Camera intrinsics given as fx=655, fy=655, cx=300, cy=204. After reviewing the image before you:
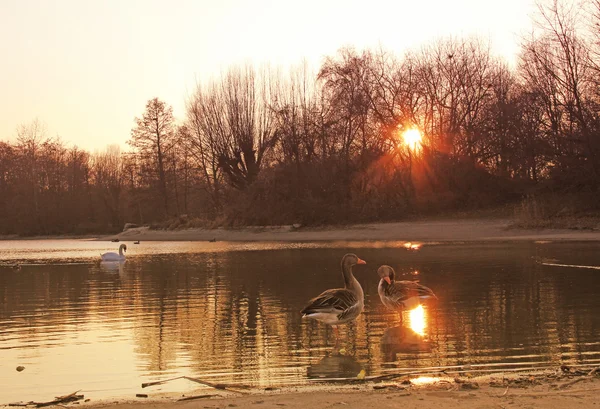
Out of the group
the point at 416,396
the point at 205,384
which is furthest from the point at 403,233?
the point at 416,396

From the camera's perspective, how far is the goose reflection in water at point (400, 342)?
10047 millimetres

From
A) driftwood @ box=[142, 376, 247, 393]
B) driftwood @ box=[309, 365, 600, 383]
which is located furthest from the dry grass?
driftwood @ box=[142, 376, 247, 393]

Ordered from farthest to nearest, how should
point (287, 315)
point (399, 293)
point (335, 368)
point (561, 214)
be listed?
point (561, 214), point (287, 315), point (399, 293), point (335, 368)

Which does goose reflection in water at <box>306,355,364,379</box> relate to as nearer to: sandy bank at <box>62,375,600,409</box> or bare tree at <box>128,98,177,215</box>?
sandy bank at <box>62,375,600,409</box>

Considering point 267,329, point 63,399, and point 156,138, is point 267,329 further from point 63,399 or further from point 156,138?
point 156,138

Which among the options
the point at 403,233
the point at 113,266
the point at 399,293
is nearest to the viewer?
the point at 399,293

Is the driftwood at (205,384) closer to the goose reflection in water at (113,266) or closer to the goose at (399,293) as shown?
the goose at (399,293)

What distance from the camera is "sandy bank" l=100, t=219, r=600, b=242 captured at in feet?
133

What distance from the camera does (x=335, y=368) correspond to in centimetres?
906

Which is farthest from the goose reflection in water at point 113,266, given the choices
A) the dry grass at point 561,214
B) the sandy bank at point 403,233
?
the dry grass at point 561,214

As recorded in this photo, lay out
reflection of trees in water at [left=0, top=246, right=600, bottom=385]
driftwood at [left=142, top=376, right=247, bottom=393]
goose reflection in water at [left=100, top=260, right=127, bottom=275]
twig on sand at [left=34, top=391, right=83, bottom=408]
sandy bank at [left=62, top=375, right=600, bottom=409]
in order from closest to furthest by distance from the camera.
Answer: sandy bank at [left=62, top=375, right=600, bottom=409]
twig on sand at [left=34, top=391, right=83, bottom=408]
driftwood at [left=142, top=376, right=247, bottom=393]
reflection of trees in water at [left=0, top=246, right=600, bottom=385]
goose reflection in water at [left=100, top=260, right=127, bottom=275]

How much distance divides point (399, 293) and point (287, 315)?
2.49 metres

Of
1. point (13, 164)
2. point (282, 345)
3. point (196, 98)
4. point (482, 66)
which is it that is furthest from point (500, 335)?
point (13, 164)

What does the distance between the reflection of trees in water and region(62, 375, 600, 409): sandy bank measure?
4.54ft
